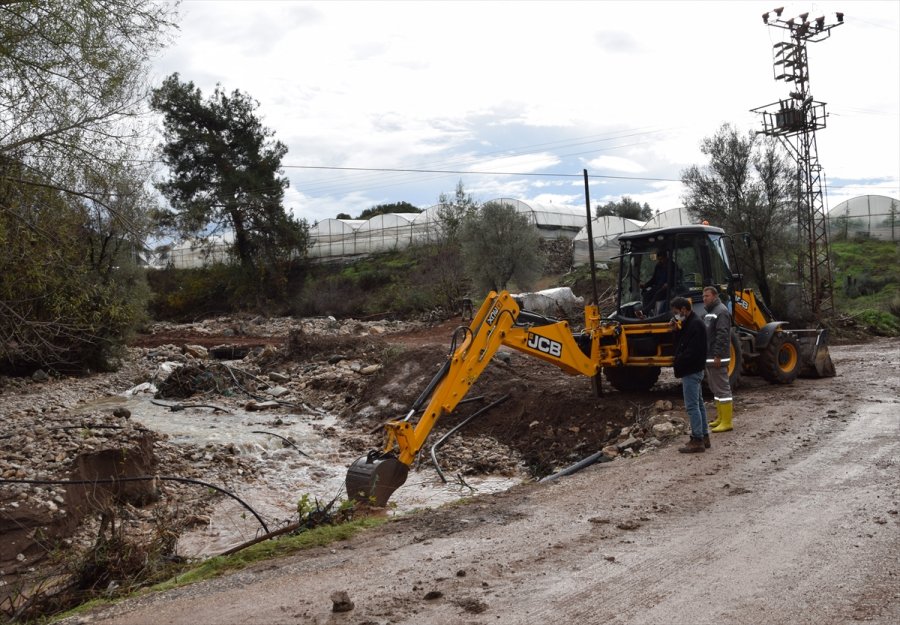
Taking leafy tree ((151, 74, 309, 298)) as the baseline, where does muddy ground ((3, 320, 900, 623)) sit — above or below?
below

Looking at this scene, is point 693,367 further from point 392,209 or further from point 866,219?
point 392,209

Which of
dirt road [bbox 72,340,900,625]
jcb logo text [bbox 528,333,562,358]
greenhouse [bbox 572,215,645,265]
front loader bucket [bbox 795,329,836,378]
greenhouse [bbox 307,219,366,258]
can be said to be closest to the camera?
dirt road [bbox 72,340,900,625]

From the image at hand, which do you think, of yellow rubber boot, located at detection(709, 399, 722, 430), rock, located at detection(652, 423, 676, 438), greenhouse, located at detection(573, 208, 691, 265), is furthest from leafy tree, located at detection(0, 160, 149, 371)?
greenhouse, located at detection(573, 208, 691, 265)

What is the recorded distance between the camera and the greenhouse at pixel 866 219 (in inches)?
1515

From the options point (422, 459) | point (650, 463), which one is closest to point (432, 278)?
point (422, 459)

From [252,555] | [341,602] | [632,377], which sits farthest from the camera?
[632,377]

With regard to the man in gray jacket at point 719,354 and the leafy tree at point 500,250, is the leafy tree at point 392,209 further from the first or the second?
the man in gray jacket at point 719,354

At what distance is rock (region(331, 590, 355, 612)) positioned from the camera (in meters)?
4.99

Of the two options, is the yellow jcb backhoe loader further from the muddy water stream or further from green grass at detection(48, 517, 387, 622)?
green grass at detection(48, 517, 387, 622)

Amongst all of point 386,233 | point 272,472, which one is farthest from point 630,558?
point 386,233

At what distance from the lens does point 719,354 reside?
403 inches

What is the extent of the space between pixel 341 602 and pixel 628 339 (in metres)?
8.07

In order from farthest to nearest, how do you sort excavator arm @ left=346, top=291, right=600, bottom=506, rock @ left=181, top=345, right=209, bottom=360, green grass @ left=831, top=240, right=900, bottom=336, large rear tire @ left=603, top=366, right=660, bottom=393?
green grass @ left=831, top=240, right=900, bottom=336 < rock @ left=181, top=345, right=209, bottom=360 < large rear tire @ left=603, top=366, right=660, bottom=393 < excavator arm @ left=346, top=291, right=600, bottom=506

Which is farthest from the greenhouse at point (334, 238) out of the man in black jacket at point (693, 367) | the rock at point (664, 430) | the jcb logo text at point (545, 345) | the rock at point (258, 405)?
the man in black jacket at point (693, 367)
